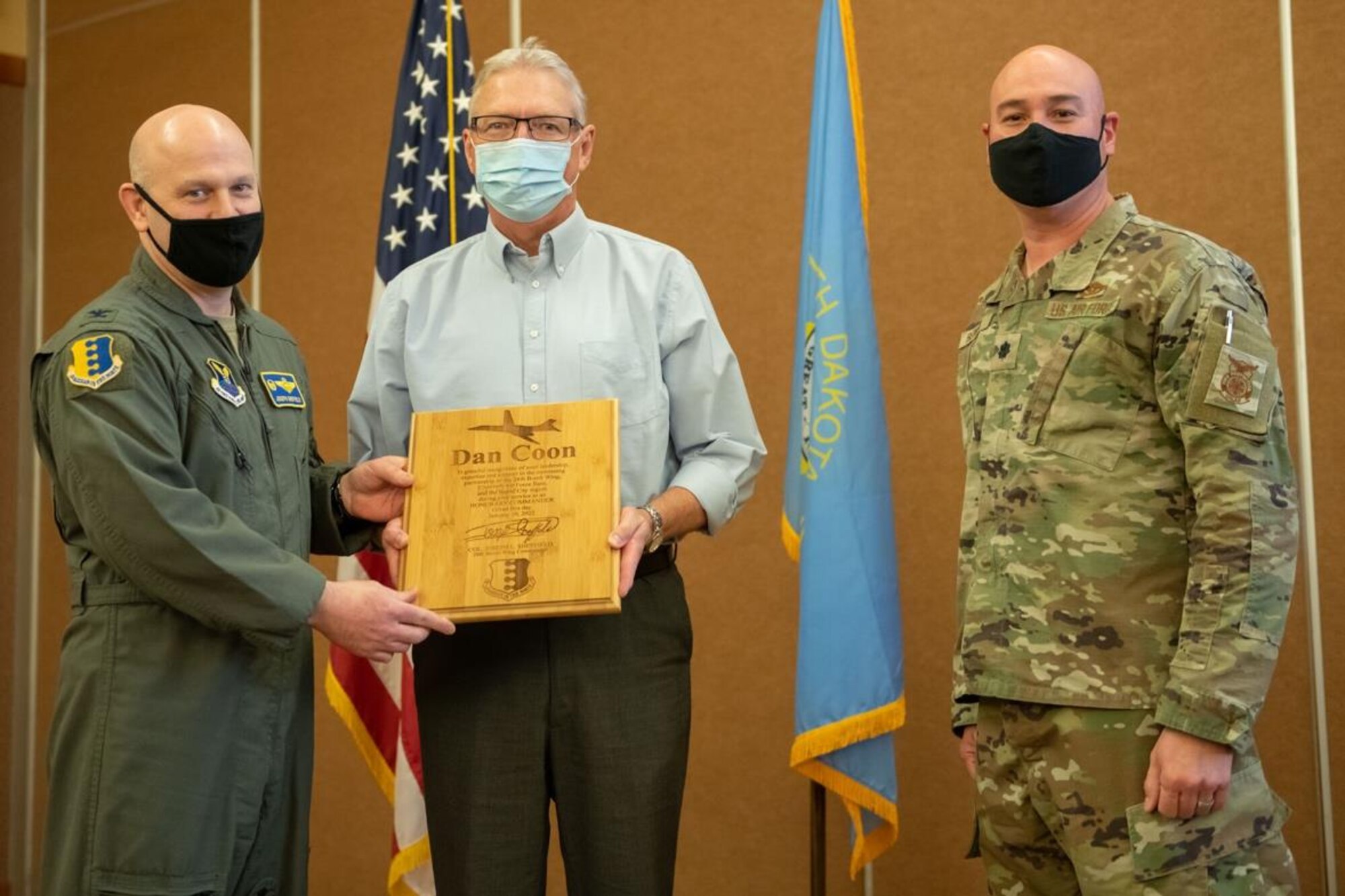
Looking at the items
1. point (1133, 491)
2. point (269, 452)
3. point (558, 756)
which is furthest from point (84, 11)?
point (1133, 491)

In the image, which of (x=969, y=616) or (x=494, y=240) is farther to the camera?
(x=494, y=240)

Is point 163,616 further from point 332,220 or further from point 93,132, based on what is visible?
point 93,132

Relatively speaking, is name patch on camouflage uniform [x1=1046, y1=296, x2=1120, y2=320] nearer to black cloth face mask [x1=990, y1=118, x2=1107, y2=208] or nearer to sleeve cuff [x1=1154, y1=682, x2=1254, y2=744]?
black cloth face mask [x1=990, y1=118, x2=1107, y2=208]

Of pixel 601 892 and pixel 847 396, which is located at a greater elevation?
pixel 847 396

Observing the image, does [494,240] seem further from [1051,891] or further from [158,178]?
[1051,891]

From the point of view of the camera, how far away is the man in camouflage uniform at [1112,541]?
68.9 inches

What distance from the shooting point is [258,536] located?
1850mm

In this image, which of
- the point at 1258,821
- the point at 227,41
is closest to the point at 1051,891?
the point at 1258,821

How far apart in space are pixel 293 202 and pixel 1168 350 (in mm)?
3381

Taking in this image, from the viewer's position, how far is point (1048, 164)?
202 cm

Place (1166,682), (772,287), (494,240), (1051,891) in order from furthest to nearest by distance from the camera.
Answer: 1. (772,287)
2. (494,240)
3. (1051,891)
4. (1166,682)

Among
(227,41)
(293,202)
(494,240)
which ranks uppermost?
(227,41)

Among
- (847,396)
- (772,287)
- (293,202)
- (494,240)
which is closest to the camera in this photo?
(494,240)

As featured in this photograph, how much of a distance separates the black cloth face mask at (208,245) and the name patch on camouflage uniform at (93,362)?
19 cm
